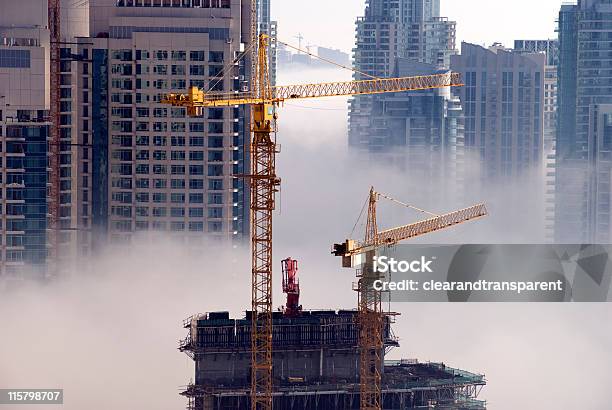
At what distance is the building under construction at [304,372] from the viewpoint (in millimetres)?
185375

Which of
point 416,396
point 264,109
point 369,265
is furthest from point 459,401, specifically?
point 264,109

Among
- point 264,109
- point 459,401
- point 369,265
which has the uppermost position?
point 264,109

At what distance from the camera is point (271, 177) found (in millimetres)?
187625

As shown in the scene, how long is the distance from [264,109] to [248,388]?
29.3 meters

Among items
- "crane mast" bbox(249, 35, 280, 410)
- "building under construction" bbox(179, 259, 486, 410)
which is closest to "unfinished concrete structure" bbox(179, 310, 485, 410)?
"building under construction" bbox(179, 259, 486, 410)

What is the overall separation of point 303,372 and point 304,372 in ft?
0.31

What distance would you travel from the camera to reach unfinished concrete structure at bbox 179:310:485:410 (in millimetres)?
185375

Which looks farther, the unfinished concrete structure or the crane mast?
the unfinished concrete structure

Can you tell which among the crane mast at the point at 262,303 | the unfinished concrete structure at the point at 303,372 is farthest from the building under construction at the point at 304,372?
the crane mast at the point at 262,303

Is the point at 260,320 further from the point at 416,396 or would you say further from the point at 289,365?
the point at 416,396

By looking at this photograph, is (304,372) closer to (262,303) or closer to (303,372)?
(303,372)

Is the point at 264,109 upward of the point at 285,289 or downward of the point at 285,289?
upward

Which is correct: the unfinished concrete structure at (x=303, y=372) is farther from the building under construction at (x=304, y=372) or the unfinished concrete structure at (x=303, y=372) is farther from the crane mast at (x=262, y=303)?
the crane mast at (x=262, y=303)

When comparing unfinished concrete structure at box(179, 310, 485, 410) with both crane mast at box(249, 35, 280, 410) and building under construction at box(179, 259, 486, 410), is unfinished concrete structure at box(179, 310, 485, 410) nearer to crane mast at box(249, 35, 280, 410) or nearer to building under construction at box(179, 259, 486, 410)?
building under construction at box(179, 259, 486, 410)
